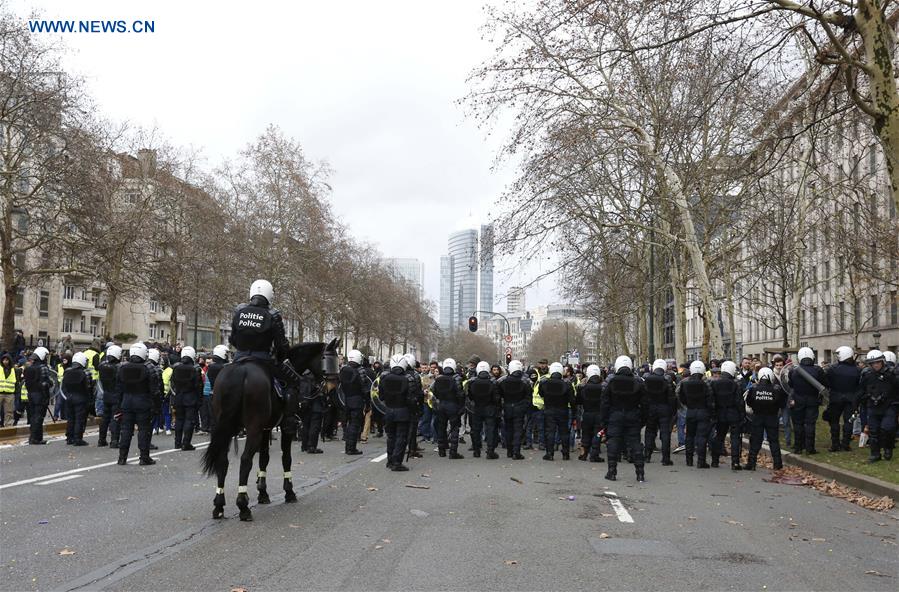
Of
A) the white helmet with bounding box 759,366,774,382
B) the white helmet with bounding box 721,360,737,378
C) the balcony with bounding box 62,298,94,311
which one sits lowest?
the white helmet with bounding box 759,366,774,382

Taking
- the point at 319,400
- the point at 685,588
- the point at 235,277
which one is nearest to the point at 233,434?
the point at 685,588

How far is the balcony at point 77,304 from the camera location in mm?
67000

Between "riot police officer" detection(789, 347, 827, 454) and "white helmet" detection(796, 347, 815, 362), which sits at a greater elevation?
"white helmet" detection(796, 347, 815, 362)

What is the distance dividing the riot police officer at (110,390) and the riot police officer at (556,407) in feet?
25.8

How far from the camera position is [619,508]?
9719 mm

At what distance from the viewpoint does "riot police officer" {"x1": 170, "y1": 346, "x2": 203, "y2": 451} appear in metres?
16.0

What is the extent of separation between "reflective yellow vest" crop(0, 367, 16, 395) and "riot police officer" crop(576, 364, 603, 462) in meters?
12.4

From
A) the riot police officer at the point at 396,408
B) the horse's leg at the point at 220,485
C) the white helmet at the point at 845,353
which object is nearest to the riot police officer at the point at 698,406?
the white helmet at the point at 845,353

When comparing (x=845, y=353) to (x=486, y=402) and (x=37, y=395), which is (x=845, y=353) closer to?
(x=486, y=402)

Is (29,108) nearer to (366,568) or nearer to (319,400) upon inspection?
(319,400)

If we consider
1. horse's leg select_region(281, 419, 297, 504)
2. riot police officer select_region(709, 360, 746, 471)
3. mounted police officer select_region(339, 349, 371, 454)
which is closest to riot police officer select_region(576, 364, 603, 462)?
riot police officer select_region(709, 360, 746, 471)

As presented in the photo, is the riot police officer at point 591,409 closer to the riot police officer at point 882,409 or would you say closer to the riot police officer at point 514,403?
the riot police officer at point 514,403

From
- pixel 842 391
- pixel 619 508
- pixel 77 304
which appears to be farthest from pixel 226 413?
pixel 77 304

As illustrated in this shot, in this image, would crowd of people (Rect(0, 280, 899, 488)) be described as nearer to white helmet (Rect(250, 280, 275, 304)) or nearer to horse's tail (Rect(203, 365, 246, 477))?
white helmet (Rect(250, 280, 275, 304))
